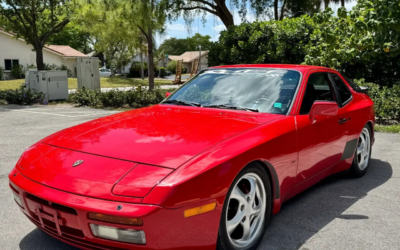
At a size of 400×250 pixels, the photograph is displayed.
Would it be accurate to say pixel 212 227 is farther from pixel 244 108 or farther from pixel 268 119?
pixel 244 108

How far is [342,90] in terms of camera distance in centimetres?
467

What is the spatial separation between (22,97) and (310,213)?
49.7ft

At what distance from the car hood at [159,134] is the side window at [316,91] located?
0.54m

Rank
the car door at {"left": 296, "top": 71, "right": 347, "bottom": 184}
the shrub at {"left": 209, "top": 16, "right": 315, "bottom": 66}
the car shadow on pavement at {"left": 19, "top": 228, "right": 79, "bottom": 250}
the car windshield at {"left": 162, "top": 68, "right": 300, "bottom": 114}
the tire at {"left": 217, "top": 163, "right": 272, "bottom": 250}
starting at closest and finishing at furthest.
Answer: the tire at {"left": 217, "top": 163, "right": 272, "bottom": 250}, the car shadow on pavement at {"left": 19, "top": 228, "right": 79, "bottom": 250}, the car door at {"left": 296, "top": 71, "right": 347, "bottom": 184}, the car windshield at {"left": 162, "top": 68, "right": 300, "bottom": 114}, the shrub at {"left": 209, "top": 16, "right": 315, "bottom": 66}

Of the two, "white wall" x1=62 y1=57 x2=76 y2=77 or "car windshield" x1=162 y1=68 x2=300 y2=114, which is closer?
"car windshield" x1=162 y1=68 x2=300 y2=114

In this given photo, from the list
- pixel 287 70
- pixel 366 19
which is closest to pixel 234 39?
pixel 366 19

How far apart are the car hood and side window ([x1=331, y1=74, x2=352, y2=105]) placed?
1.52 metres

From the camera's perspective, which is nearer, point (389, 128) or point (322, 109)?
point (322, 109)

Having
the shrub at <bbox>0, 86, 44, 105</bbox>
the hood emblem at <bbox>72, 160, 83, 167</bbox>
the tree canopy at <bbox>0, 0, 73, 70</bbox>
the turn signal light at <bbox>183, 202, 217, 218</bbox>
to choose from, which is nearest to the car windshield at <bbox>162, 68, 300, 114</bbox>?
the turn signal light at <bbox>183, 202, 217, 218</bbox>

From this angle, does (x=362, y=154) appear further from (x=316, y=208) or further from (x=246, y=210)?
(x=246, y=210)

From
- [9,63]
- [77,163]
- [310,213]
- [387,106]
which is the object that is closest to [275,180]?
[310,213]

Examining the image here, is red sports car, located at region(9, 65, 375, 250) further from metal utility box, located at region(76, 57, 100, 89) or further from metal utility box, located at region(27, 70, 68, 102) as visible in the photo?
metal utility box, located at region(76, 57, 100, 89)

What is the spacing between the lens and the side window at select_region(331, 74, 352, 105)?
457 cm

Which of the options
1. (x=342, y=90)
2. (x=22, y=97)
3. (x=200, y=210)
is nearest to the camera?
(x=200, y=210)
